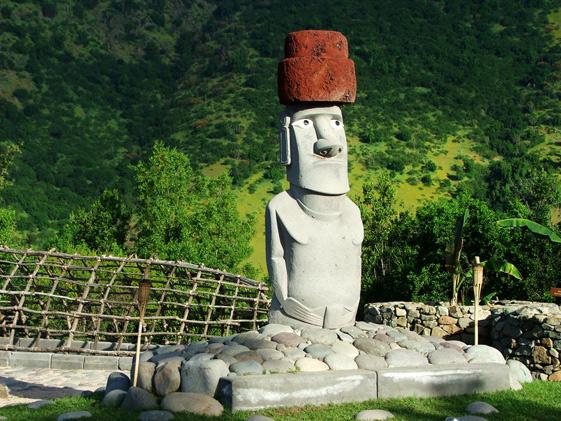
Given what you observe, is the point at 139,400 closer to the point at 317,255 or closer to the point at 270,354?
the point at 270,354

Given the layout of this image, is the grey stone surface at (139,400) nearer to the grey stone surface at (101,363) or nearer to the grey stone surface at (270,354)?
the grey stone surface at (270,354)

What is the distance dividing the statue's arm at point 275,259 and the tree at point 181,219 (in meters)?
24.1

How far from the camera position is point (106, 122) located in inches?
2657

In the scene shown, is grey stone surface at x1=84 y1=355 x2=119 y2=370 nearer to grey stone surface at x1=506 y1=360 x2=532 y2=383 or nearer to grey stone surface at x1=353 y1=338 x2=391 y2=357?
grey stone surface at x1=353 y1=338 x2=391 y2=357

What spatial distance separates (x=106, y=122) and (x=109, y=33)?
18.5 metres

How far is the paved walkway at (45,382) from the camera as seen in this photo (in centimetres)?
1417

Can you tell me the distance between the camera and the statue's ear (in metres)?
11.9

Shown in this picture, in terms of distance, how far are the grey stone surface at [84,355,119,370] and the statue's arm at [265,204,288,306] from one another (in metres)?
7.80

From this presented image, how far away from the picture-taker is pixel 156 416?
30.4 feet

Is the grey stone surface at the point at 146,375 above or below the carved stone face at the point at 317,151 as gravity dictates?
below

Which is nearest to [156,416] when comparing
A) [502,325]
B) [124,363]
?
[124,363]

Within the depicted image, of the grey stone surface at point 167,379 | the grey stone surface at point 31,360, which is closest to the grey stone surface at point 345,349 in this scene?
the grey stone surface at point 167,379

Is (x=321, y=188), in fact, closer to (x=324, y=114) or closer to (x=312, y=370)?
(x=324, y=114)

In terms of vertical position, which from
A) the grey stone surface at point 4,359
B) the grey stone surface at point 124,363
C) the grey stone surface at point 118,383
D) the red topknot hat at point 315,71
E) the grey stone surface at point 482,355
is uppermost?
the red topknot hat at point 315,71
